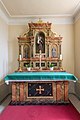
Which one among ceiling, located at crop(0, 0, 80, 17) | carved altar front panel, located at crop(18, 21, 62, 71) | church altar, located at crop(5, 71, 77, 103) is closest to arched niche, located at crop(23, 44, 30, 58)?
carved altar front panel, located at crop(18, 21, 62, 71)

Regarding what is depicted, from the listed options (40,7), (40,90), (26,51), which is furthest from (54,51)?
(40,90)

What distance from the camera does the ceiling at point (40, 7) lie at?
4.80 meters

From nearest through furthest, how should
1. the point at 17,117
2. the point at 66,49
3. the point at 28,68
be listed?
the point at 17,117 < the point at 28,68 < the point at 66,49

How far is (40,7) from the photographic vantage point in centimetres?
526

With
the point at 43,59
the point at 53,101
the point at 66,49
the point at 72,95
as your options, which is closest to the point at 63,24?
the point at 66,49

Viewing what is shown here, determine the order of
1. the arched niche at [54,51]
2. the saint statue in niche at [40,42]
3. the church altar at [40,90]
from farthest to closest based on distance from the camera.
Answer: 1. the arched niche at [54,51]
2. the saint statue in niche at [40,42]
3. the church altar at [40,90]

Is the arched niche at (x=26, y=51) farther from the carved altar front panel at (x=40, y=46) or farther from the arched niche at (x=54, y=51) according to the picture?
the arched niche at (x=54, y=51)

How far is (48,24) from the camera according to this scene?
609 centimetres

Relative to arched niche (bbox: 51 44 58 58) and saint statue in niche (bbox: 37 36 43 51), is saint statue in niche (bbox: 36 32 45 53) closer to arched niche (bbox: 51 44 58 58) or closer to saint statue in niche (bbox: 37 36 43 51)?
saint statue in niche (bbox: 37 36 43 51)

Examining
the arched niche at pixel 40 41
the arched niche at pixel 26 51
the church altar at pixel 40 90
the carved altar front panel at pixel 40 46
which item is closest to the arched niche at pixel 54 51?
the carved altar front panel at pixel 40 46

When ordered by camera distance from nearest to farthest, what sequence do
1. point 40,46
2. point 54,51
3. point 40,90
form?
point 40,90 < point 40,46 < point 54,51

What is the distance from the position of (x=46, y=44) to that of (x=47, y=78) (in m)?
1.81

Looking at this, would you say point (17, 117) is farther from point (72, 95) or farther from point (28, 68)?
point (72, 95)

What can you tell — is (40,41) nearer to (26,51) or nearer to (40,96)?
(26,51)
